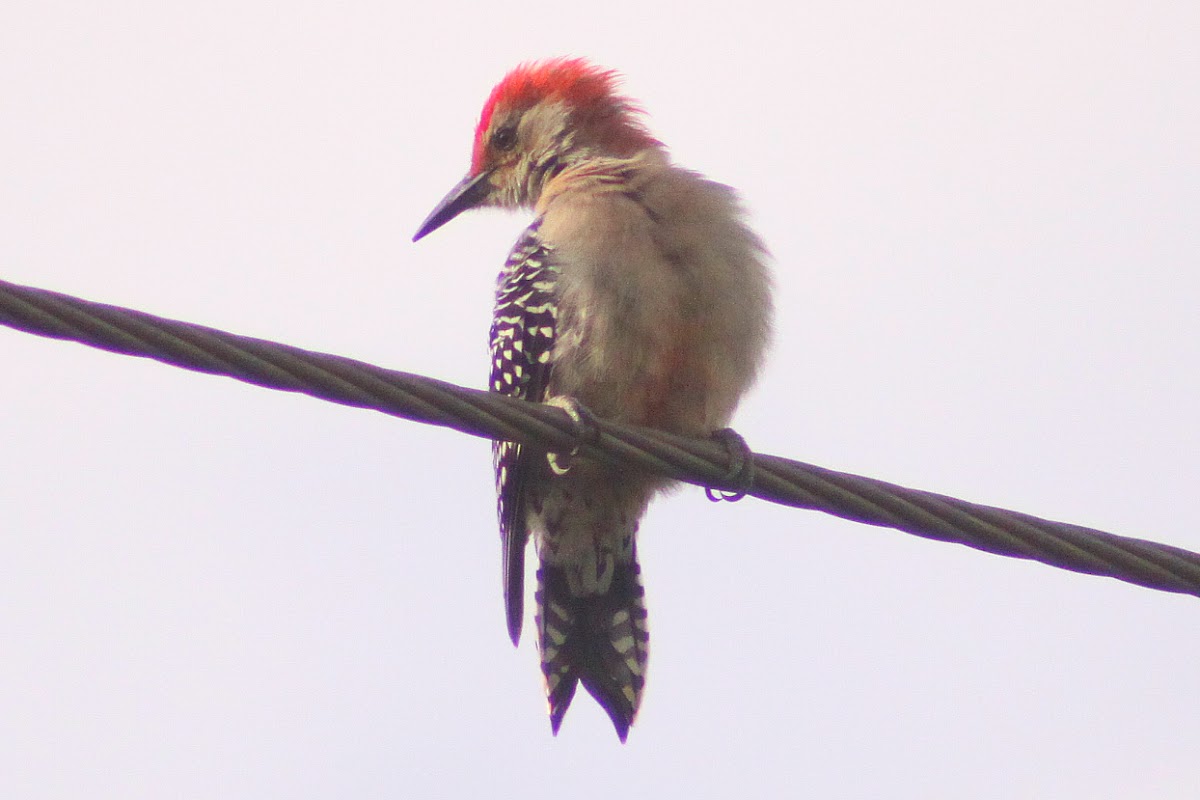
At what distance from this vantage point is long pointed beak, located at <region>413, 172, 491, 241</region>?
7.60 meters

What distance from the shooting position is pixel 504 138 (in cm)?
751

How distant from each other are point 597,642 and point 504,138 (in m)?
2.63

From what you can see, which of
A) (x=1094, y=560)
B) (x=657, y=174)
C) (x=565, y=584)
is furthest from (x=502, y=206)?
(x=1094, y=560)

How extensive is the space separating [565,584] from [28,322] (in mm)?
3670

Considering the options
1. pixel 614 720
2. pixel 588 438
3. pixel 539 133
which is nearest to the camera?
pixel 588 438

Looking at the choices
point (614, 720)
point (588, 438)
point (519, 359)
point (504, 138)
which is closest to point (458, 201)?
point (504, 138)

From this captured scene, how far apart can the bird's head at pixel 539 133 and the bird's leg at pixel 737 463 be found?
2.12 m

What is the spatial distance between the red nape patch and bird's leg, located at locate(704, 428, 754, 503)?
263cm

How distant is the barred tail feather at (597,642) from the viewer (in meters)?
6.41

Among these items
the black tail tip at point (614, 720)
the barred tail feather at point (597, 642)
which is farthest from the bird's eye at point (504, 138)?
the black tail tip at point (614, 720)

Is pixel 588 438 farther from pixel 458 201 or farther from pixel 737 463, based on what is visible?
pixel 458 201

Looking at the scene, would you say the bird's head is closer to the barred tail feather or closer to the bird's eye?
the bird's eye

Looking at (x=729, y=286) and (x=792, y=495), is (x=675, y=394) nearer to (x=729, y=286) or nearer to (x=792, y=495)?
(x=729, y=286)

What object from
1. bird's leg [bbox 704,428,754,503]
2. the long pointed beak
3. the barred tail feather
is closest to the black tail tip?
the barred tail feather
